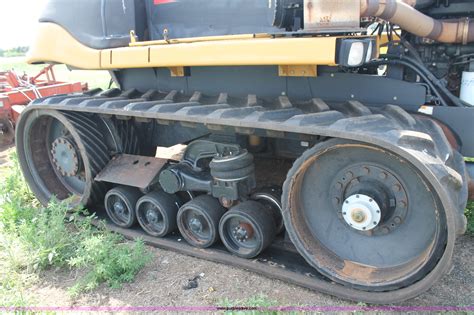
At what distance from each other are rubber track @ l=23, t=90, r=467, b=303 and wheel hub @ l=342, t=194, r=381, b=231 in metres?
0.40

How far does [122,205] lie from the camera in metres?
3.95

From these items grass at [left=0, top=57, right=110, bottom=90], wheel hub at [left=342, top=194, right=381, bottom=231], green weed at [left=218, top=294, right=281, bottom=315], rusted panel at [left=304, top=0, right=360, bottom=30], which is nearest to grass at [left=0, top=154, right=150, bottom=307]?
green weed at [left=218, top=294, right=281, bottom=315]

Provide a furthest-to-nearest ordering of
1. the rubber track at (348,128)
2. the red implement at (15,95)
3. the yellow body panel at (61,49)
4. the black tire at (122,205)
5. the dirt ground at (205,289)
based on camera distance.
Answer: the red implement at (15,95), the black tire at (122,205), the yellow body panel at (61,49), the dirt ground at (205,289), the rubber track at (348,128)

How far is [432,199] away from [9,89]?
24.0ft

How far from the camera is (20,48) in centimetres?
4062

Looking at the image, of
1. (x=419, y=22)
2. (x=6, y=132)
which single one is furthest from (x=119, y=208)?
(x=6, y=132)

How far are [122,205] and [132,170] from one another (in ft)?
1.04

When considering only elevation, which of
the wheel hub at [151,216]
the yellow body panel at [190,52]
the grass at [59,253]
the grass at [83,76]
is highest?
the yellow body panel at [190,52]

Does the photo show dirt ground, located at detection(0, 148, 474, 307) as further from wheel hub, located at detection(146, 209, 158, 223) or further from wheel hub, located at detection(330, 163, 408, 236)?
wheel hub, located at detection(330, 163, 408, 236)

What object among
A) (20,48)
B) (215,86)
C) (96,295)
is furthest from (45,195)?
(20,48)

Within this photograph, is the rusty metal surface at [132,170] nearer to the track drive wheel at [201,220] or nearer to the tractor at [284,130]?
the tractor at [284,130]

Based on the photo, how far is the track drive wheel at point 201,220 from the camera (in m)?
3.39

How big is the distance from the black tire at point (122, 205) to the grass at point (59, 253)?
153 millimetres

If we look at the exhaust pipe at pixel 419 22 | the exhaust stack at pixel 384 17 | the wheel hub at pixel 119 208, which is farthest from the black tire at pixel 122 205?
the exhaust pipe at pixel 419 22
